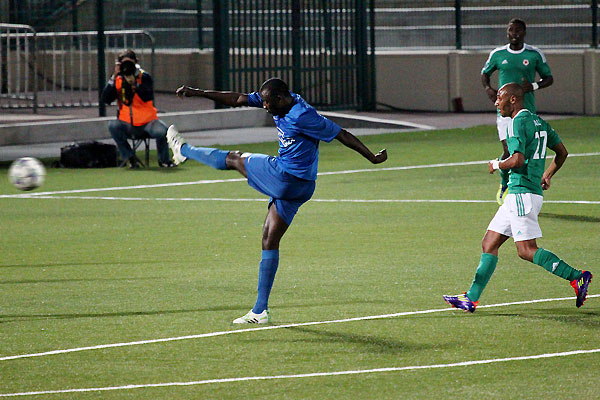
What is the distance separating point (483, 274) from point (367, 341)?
1236 millimetres

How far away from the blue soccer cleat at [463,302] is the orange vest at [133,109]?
1109cm

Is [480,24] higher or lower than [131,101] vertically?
higher

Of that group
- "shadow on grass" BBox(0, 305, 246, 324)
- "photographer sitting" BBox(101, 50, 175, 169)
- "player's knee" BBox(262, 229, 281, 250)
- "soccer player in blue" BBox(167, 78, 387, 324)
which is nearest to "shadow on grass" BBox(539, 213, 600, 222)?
"soccer player in blue" BBox(167, 78, 387, 324)

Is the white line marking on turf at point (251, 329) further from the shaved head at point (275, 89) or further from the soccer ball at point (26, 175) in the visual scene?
the soccer ball at point (26, 175)

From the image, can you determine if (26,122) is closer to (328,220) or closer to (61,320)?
(328,220)

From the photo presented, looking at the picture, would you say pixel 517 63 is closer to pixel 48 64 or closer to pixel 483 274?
pixel 483 274

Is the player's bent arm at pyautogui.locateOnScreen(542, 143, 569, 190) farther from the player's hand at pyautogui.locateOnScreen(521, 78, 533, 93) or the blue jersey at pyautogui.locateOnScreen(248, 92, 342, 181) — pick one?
the player's hand at pyautogui.locateOnScreen(521, 78, 533, 93)

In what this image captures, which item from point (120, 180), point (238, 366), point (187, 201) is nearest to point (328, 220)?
point (187, 201)

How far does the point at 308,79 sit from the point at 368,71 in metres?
1.58

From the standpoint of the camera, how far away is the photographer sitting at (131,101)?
63.9 feet

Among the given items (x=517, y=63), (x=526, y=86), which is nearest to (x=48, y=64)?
(x=517, y=63)

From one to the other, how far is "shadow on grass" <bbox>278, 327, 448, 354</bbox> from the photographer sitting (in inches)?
444

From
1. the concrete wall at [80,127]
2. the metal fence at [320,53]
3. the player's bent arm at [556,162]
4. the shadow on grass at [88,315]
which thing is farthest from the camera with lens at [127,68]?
the player's bent arm at [556,162]

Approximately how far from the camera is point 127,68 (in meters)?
19.4
